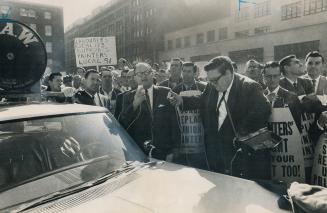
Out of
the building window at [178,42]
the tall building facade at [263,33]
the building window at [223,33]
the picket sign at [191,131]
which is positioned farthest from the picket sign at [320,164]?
the building window at [178,42]

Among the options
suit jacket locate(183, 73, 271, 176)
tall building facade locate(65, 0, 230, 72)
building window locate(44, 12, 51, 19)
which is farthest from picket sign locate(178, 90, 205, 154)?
building window locate(44, 12, 51, 19)

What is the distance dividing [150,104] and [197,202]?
2741 millimetres

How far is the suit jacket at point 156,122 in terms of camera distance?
4.57 meters

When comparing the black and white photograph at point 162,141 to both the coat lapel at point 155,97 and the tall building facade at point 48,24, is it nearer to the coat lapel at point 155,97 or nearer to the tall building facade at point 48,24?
the coat lapel at point 155,97

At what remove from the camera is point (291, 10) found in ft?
106

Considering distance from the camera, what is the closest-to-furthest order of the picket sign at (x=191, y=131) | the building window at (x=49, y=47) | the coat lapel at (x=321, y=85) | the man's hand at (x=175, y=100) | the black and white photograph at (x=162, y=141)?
the black and white photograph at (x=162, y=141) → the man's hand at (x=175, y=100) → the picket sign at (x=191, y=131) → the coat lapel at (x=321, y=85) → the building window at (x=49, y=47)

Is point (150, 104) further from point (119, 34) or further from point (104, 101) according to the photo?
point (119, 34)

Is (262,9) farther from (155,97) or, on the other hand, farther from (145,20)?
(155,97)

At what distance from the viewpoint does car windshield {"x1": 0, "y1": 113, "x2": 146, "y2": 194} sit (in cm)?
250

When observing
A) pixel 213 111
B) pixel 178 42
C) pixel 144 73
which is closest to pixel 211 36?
pixel 178 42

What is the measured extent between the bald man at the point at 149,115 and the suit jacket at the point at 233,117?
49cm

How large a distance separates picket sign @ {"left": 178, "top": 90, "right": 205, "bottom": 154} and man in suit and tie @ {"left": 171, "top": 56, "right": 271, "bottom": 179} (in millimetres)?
377

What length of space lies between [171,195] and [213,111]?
6.95 feet

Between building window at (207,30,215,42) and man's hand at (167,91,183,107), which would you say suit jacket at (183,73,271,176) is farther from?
building window at (207,30,215,42)
